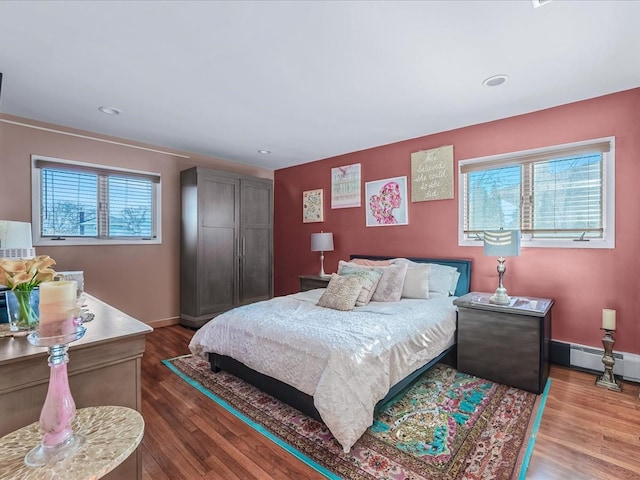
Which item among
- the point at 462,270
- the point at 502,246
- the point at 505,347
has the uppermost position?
the point at 502,246

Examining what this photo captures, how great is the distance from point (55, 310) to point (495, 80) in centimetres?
300

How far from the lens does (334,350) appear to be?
1.87 metres

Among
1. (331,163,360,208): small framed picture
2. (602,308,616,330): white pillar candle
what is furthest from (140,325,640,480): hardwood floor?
(331,163,360,208): small framed picture

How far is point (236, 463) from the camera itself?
1.71m

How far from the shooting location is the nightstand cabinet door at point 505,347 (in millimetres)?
2421

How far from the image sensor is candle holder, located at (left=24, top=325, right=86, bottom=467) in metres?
0.84

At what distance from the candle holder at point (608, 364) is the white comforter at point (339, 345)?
1147 mm

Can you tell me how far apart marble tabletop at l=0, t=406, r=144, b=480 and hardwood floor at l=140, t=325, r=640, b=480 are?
90cm

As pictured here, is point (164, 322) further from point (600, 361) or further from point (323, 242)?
point (600, 361)

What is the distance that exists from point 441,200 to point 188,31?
294cm

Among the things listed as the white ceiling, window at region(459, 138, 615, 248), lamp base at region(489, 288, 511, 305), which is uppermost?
the white ceiling

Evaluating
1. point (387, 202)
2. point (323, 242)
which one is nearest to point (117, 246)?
point (323, 242)

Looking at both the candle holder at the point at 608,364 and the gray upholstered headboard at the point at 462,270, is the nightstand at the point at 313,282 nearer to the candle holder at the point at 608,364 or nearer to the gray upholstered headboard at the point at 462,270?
the gray upholstered headboard at the point at 462,270

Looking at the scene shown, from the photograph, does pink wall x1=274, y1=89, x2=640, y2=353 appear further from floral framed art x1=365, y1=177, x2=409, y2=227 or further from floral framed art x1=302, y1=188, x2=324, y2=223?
floral framed art x1=302, y1=188, x2=324, y2=223
